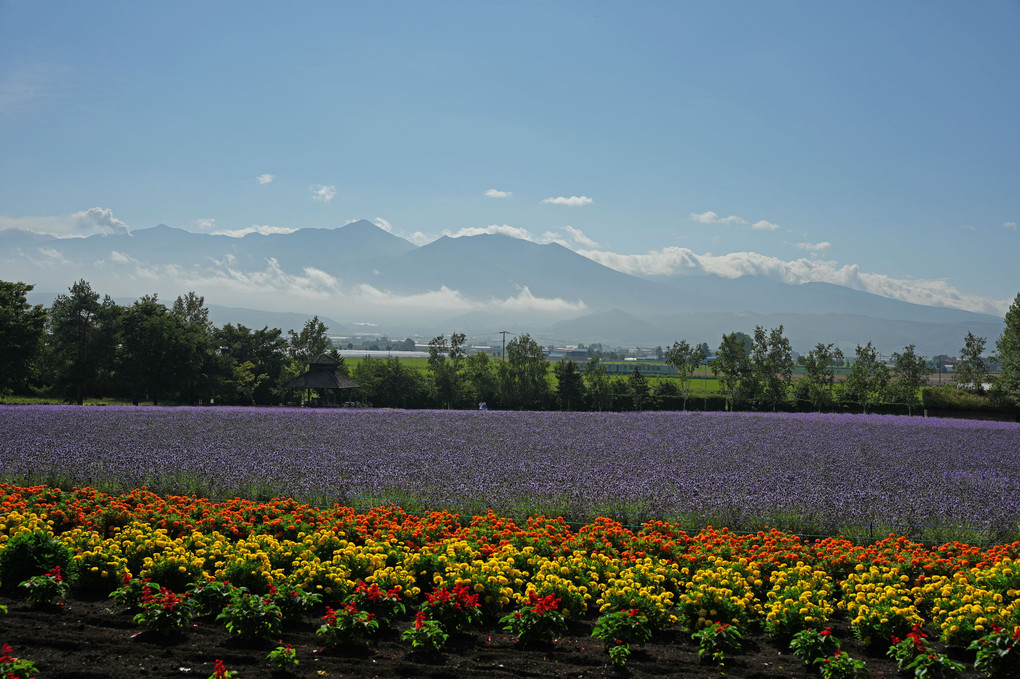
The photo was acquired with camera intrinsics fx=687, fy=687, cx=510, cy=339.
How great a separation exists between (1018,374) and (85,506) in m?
45.4

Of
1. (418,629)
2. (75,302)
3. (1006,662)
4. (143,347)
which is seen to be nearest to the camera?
(1006,662)

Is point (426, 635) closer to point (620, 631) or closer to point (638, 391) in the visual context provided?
point (620, 631)

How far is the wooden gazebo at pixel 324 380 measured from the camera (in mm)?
38781

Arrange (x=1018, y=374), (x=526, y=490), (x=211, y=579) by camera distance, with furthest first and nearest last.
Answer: (x=1018, y=374) → (x=526, y=490) → (x=211, y=579)

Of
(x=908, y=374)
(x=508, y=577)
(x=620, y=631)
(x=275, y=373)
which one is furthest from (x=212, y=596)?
(x=908, y=374)

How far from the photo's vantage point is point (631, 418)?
25.2 metres

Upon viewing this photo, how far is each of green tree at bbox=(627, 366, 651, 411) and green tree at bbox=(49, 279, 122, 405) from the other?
35587 millimetres

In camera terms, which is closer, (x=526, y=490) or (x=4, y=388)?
(x=526, y=490)

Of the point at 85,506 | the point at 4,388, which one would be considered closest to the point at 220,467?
the point at 85,506

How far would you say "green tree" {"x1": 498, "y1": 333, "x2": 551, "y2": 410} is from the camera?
1761 inches

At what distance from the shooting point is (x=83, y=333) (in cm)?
4931

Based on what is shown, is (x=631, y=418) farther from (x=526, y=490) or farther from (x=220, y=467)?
(x=220, y=467)

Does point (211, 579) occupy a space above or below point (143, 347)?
below

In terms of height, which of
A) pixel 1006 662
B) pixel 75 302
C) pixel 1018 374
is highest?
pixel 75 302
